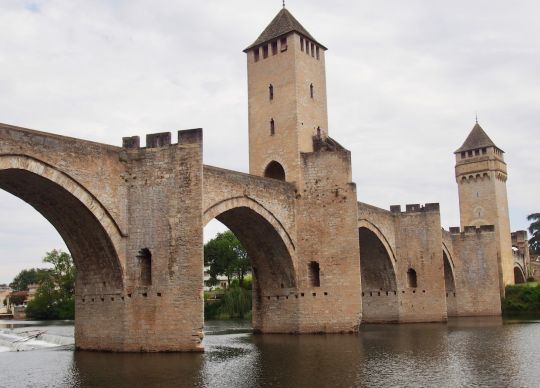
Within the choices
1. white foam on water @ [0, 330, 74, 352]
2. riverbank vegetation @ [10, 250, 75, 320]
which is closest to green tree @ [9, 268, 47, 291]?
riverbank vegetation @ [10, 250, 75, 320]

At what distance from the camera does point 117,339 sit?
1811cm

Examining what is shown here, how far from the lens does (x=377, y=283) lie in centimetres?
3381

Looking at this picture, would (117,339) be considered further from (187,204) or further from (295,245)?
(295,245)

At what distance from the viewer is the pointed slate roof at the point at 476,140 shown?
5106 cm

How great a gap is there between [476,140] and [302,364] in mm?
40762

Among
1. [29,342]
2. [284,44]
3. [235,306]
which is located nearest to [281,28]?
[284,44]

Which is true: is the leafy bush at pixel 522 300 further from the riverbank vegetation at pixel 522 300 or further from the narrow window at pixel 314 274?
the narrow window at pixel 314 274

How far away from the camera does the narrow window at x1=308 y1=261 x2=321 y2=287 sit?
25375 millimetres

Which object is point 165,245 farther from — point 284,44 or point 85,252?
point 284,44

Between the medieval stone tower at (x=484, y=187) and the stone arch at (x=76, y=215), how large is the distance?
37964 mm

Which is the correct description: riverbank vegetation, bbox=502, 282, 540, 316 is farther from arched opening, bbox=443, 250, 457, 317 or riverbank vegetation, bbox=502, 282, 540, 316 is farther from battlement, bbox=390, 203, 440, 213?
battlement, bbox=390, 203, 440, 213

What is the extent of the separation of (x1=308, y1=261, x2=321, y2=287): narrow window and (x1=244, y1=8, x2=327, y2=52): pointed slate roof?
10120 mm

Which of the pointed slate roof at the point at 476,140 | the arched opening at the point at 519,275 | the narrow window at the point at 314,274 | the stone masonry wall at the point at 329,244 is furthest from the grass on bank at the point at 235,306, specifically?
the arched opening at the point at 519,275

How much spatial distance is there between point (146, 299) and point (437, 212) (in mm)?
20882
